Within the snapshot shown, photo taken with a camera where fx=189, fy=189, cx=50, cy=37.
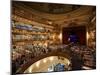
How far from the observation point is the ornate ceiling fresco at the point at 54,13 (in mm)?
2606

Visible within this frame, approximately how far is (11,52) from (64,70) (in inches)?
32.2

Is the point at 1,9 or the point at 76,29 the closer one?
the point at 1,9

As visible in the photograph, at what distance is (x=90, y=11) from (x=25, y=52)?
1158mm

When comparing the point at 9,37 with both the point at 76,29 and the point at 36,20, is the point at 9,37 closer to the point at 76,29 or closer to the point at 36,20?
the point at 36,20

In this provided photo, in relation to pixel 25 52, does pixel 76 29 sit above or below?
above

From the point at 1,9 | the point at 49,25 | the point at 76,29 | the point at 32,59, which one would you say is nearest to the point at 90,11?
the point at 76,29

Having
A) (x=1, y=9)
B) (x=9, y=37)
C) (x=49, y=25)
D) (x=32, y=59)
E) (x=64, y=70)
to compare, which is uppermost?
(x=1, y=9)

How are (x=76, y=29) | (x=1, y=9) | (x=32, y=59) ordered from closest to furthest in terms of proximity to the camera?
(x=1, y=9) < (x=32, y=59) < (x=76, y=29)

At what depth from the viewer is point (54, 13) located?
2740 millimetres

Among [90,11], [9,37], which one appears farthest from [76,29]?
[9,37]

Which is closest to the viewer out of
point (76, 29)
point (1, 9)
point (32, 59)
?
point (1, 9)

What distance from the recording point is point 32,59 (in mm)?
2645

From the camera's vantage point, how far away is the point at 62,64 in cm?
277

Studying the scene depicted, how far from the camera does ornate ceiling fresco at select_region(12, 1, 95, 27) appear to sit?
8.55 ft
